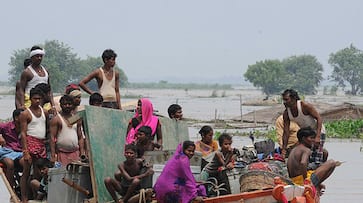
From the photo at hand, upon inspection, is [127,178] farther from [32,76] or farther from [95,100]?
[32,76]

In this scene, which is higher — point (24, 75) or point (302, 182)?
point (24, 75)

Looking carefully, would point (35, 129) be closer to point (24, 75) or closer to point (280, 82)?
point (24, 75)

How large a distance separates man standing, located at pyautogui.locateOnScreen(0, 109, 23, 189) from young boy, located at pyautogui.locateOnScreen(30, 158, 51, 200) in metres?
0.23

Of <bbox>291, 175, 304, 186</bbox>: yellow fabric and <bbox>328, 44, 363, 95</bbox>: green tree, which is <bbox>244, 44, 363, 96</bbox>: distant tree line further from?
<bbox>291, 175, 304, 186</bbox>: yellow fabric

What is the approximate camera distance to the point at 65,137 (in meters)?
9.19

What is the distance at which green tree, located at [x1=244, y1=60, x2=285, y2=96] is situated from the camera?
8656 centimetres

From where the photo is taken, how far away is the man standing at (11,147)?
935cm

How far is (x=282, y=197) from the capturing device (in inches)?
309

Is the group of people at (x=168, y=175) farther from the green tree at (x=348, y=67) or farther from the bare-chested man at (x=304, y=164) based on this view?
the green tree at (x=348, y=67)

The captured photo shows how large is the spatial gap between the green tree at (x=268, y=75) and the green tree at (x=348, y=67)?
54.0ft

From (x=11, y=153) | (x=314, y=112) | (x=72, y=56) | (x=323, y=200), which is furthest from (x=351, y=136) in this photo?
(x=72, y=56)

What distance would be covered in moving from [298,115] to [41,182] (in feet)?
10.1

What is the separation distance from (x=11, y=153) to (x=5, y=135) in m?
0.29

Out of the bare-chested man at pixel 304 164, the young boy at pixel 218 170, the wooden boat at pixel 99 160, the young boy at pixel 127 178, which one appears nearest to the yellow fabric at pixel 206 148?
the wooden boat at pixel 99 160
